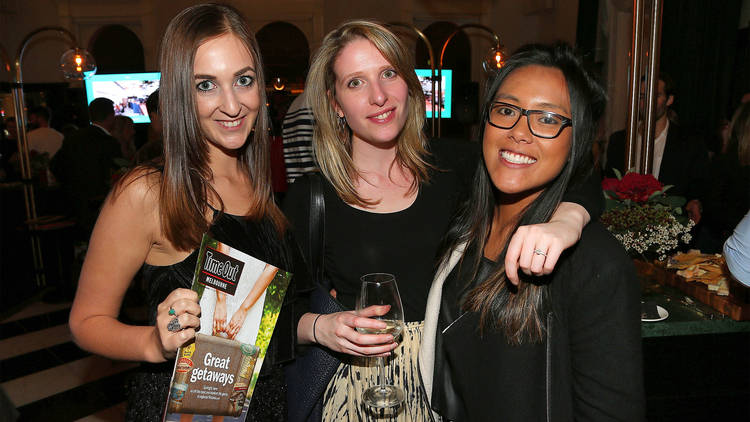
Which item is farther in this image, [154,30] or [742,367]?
[154,30]

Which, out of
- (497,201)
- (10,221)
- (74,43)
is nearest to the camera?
(497,201)

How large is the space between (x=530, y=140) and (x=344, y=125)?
0.93 meters

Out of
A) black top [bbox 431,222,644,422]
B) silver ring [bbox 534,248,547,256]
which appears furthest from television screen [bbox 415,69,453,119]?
silver ring [bbox 534,248,547,256]

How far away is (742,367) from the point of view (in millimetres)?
2160

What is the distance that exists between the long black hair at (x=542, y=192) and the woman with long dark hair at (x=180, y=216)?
601 mm

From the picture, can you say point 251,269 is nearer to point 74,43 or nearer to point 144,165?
point 144,165

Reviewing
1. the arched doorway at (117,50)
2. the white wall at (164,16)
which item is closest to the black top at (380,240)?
the white wall at (164,16)

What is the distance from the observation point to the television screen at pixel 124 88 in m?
10.4

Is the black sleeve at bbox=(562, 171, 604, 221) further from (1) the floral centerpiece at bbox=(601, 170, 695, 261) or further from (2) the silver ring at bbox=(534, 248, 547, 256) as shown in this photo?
(1) the floral centerpiece at bbox=(601, 170, 695, 261)

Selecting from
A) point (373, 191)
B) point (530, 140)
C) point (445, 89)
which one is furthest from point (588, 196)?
point (445, 89)

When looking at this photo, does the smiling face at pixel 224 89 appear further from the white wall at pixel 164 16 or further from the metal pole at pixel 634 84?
the white wall at pixel 164 16

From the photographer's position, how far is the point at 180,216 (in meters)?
1.26

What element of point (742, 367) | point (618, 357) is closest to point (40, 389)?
point (618, 357)

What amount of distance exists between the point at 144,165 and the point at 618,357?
1.23m
